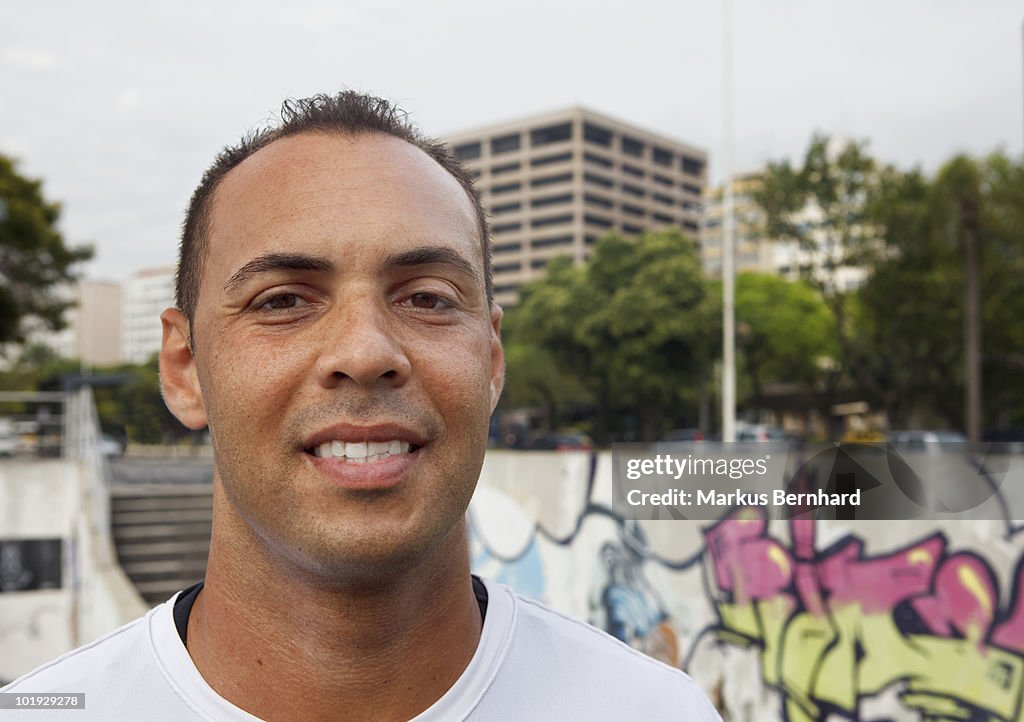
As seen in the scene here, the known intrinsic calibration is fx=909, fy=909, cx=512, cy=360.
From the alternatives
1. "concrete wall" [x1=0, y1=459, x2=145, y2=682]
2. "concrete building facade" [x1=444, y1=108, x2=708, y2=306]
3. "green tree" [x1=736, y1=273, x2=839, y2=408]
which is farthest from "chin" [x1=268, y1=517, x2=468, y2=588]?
"concrete building facade" [x1=444, y1=108, x2=708, y2=306]

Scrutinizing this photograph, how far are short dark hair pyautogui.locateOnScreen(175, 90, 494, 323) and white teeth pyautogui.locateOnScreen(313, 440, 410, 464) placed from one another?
45cm

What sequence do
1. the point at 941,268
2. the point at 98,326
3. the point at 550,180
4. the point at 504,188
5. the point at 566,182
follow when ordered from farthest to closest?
1. the point at 98,326
2. the point at 504,188
3. the point at 550,180
4. the point at 566,182
5. the point at 941,268

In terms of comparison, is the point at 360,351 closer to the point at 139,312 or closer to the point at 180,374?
the point at 180,374

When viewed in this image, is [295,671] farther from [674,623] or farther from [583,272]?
[583,272]

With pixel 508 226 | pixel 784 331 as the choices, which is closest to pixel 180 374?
pixel 784 331

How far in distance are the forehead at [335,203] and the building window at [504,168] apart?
9349cm

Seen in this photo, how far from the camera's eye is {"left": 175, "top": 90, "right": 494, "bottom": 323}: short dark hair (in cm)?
163

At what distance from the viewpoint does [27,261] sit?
1156 inches

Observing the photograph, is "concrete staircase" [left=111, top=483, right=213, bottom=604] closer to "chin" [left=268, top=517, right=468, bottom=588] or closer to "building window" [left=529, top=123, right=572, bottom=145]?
"chin" [left=268, top=517, right=468, bottom=588]

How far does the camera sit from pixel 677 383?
117 ft

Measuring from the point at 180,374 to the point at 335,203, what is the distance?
0.46 m

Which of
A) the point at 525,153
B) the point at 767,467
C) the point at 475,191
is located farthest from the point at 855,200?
the point at 525,153

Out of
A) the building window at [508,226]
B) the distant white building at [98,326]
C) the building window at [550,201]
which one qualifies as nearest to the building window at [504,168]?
the building window at [550,201]

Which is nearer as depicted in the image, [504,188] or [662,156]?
[504,188]
